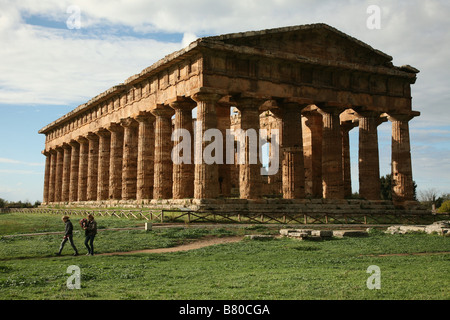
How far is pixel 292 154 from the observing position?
32.0m

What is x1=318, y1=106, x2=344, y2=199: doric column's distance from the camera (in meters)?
33.4

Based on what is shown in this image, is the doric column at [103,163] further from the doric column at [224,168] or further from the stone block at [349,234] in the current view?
the stone block at [349,234]

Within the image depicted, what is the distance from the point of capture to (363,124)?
1396 inches

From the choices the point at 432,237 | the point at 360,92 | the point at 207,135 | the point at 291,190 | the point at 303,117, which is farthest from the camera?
the point at 303,117

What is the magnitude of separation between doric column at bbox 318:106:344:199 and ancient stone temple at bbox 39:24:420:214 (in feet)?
0.23

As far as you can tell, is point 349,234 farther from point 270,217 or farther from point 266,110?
point 266,110

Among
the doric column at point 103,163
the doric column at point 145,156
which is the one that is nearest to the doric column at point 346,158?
the doric column at point 145,156

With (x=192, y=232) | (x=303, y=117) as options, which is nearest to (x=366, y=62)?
(x=303, y=117)

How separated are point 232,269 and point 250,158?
688 inches

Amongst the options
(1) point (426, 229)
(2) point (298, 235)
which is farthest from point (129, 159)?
(1) point (426, 229)

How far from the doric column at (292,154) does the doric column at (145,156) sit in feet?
33.4

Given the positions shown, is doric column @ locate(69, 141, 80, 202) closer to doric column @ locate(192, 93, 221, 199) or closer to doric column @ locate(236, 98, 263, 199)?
doric column @ locate(192, 93, 221, 199)
